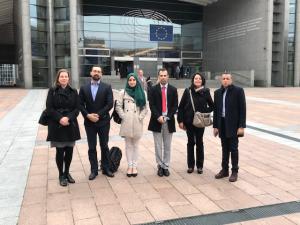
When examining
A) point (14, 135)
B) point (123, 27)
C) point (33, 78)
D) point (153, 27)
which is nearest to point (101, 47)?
point (123, 27)

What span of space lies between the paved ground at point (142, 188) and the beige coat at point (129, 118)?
29.9 inches

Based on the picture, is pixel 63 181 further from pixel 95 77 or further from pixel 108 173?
pixel 95 77

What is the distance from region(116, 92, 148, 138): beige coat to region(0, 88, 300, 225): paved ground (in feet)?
2.49

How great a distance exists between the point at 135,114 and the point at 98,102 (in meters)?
0.61

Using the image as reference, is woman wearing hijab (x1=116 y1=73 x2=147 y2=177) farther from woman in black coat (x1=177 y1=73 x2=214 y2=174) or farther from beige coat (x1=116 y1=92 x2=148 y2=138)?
woman in black coat (x1=177 y1=73 x2=214 y2=174)

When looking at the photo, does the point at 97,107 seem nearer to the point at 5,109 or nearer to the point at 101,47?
the point at 5,109

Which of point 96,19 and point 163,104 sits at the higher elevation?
point 96,19

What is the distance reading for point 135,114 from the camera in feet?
19.3

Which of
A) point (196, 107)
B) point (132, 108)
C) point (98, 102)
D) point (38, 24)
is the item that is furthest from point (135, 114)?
point (38, 24)

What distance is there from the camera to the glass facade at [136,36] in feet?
138

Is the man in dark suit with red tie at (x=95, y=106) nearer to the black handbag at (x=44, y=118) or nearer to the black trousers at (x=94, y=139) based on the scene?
the black trousers at (x=94, y=139)

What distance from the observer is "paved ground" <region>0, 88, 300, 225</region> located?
14.8ft

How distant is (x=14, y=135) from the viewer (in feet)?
32.5

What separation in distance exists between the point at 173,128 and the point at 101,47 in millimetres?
37451
